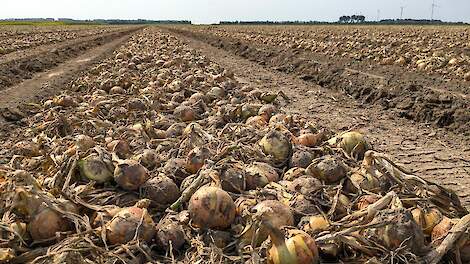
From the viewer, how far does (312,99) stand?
941 centimetres

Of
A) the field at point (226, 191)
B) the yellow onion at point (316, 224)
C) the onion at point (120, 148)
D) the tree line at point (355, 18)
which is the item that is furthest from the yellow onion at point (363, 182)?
the tree line at point (355, 18)

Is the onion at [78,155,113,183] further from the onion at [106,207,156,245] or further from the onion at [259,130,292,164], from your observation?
the onion at [259,130,292,164]

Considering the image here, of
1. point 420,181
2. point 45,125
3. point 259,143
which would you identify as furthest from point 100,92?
point 420,181

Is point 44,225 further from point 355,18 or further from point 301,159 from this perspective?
point 355,18

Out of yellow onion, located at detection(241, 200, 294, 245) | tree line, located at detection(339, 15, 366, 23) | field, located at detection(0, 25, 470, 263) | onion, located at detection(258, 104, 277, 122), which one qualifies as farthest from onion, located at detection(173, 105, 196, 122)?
tree line, located at detection(339, 15, 366, 23)

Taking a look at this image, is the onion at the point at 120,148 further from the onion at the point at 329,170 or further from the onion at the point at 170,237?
the onion at the point at 329,170

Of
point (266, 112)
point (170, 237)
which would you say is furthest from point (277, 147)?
point (266, 112)

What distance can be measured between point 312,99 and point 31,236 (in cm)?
730

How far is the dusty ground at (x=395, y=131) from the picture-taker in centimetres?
514

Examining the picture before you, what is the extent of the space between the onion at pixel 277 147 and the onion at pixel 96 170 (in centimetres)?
146

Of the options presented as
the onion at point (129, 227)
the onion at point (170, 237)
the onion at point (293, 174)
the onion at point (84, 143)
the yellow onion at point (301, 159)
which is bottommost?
the onion at point (170, 237)

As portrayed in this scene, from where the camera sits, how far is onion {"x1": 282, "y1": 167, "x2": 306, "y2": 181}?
3690mm

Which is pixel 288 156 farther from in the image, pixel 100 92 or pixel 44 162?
pixel 100 92

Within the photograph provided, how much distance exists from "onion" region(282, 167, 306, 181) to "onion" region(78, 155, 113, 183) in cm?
149
